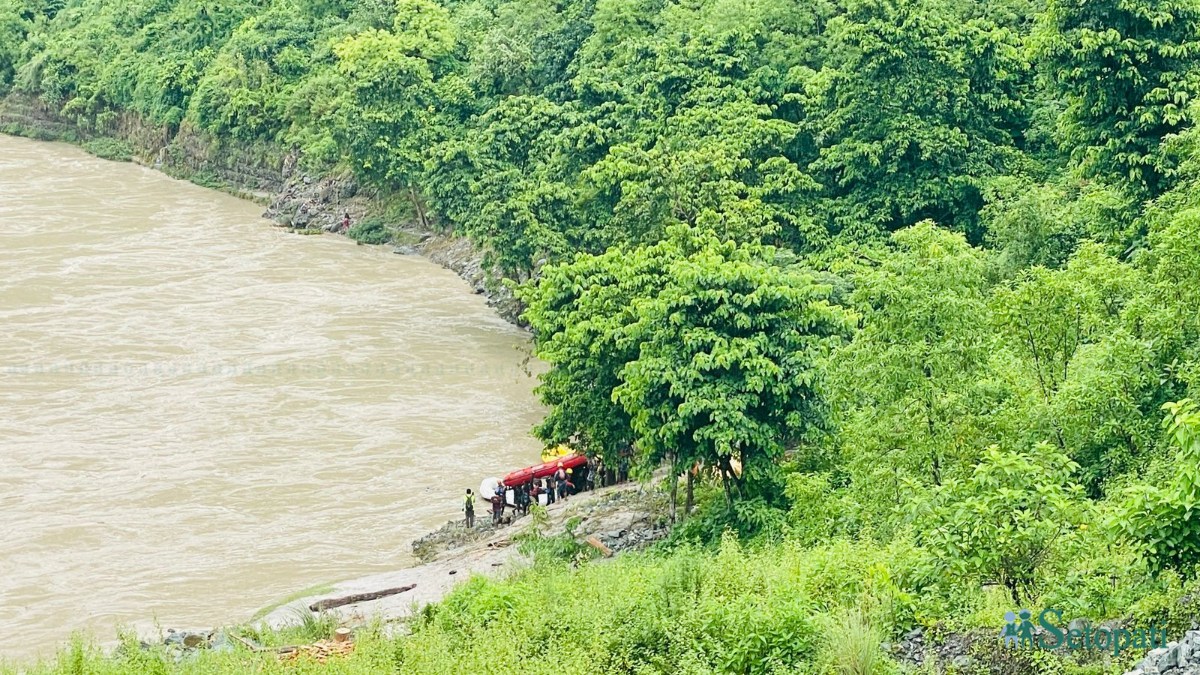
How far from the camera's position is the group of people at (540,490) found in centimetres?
2633

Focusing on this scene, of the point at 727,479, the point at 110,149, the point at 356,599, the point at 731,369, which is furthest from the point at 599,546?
the point at 110,149

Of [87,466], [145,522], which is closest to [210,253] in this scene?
[87,466]

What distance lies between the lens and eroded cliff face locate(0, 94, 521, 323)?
1780 inches

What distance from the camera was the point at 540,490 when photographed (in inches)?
1068

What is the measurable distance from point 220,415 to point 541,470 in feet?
27.7

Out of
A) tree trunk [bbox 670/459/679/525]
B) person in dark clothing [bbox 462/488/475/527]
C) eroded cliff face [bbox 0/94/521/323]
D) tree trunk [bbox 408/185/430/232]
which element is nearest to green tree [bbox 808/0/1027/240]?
eroded cliff face [bbox 0/94/521/323]

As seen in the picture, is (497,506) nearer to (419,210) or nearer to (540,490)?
(540,490)

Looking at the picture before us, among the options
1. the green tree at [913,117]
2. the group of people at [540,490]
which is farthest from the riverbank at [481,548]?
the green tree at [913,117]

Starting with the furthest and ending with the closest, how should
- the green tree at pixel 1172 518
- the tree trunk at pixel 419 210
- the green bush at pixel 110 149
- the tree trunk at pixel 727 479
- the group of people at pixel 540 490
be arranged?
1. the green bush at pixel 110 149
2. the tree trunk at pixel 419 210
3. the group of people at pixel 540 490
4. the tree trunk at pixel 727 479
5. the green tree at pixel 1172 518

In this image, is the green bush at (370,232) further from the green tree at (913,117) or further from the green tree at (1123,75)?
the green tree at (1123,75)

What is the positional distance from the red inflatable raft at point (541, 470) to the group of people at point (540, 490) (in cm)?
8

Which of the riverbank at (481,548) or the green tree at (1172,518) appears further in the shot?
the riverbank at (481,548)

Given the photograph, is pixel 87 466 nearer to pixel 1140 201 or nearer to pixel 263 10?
pixel 1140 201

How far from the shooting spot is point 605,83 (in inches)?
1612
